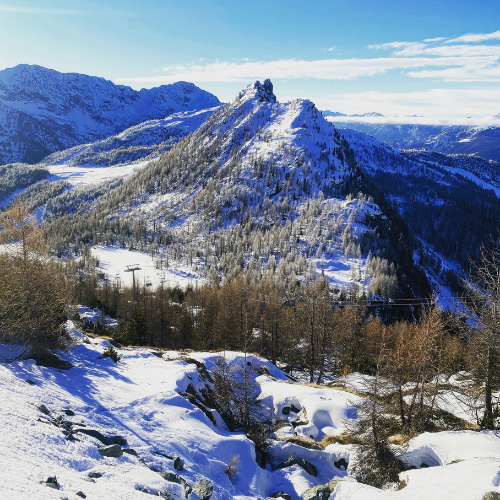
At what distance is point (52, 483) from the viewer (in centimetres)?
1095

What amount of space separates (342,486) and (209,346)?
51320mm

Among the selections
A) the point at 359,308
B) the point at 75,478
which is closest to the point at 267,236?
the point at 359,308

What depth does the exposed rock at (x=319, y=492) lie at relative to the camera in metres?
18.3

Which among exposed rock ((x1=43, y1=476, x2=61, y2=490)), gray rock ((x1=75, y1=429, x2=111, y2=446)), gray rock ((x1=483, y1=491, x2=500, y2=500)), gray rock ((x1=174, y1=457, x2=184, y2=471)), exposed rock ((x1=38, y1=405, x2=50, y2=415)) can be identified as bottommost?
→ gray rock ((x1=174, y1=457, x2=184, y2=471))

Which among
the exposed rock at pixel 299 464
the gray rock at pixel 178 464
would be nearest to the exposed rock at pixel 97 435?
the gray rock at pixel 178 464

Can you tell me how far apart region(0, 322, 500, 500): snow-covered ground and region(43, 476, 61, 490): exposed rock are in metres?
0.21

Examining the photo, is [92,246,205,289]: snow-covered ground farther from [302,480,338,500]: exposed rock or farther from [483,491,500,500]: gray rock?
[483,491,500,500]: gray rock

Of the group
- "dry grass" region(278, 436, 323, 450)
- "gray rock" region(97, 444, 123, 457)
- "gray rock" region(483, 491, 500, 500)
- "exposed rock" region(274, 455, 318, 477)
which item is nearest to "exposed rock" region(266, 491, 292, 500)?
"exposed rock" region(274, 455, 318, 477)

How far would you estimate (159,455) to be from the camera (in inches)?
688

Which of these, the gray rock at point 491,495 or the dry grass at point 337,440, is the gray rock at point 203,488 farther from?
the dry grass at point 337,440

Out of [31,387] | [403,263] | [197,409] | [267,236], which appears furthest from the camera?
[267,236]

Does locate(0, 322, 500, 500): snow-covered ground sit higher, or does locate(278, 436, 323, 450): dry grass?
locate(0, 322, 500, 500): snow-covered ground

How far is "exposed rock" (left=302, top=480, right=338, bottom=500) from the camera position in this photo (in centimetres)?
1834

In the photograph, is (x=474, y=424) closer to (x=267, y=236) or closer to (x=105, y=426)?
(x=105, y=426)
